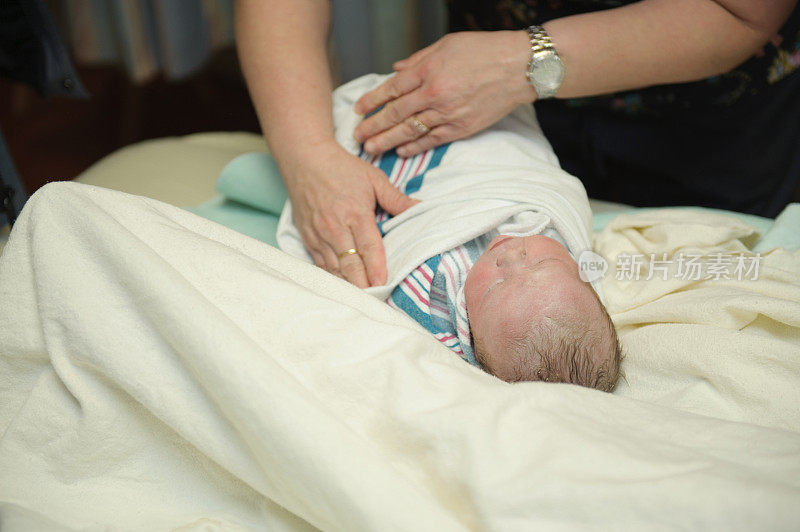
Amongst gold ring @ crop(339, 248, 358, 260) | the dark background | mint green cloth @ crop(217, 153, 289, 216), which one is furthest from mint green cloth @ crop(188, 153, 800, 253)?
the dark background

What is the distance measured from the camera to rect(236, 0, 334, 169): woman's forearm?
3.37ft

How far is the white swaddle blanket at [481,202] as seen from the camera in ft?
2.99

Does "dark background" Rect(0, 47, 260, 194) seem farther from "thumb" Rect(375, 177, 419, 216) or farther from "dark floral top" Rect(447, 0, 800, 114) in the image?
"thumb" Rect(375, 177, 419, 216)

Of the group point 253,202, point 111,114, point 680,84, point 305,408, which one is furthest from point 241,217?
point 111,114

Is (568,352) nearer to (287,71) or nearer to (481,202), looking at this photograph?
(481,202)

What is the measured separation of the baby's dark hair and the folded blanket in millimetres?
39

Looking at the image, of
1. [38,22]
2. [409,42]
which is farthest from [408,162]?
[409,42]

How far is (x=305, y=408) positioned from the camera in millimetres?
544

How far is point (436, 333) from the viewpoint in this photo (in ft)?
2.95

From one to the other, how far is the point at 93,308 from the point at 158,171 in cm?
66

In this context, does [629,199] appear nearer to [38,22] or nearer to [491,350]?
[491,350]

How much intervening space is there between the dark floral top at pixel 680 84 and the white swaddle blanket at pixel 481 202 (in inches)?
9.3

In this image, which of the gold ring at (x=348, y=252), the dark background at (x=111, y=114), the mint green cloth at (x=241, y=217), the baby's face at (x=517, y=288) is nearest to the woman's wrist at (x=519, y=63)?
the baby's face at (x=517, y=288)

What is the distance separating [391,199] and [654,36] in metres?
0.48
